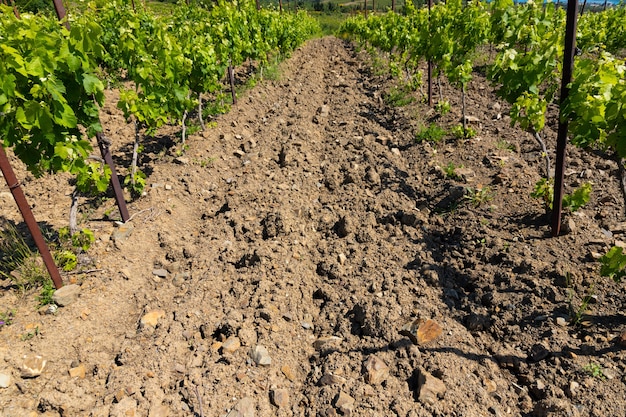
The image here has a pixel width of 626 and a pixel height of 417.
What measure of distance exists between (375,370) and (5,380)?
242cm

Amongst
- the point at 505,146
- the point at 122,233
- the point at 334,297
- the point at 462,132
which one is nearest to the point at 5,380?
the point at 122,233

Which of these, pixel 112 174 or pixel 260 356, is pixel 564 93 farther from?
pixel 112 174

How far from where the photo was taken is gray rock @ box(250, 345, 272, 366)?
110 inches

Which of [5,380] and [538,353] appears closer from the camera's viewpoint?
[5,380]

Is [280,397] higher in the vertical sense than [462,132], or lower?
lower

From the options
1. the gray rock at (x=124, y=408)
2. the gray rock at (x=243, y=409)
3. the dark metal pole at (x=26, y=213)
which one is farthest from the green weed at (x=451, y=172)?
the dark metal pole at (x=26, y=213)

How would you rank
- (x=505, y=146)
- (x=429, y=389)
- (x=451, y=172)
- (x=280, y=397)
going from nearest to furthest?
1. (x=429, y=389)
2. (x=280, y=397)
3. (x=451, y=172)
4. (x=505, y=146)

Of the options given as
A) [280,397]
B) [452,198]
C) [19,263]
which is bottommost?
[280,397]

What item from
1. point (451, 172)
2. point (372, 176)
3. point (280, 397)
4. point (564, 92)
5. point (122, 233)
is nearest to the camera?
point (280, 397)

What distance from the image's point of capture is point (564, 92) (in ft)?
10.6

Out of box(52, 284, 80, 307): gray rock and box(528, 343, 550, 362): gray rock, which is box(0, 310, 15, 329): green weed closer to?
box(52, 284, 80, 307): gray rock

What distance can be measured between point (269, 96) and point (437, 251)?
259 inches

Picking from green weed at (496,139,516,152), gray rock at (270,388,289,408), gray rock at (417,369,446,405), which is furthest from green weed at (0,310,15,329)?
green weed at (496,139,516,152)

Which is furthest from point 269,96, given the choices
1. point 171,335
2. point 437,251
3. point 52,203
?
point 171,335
